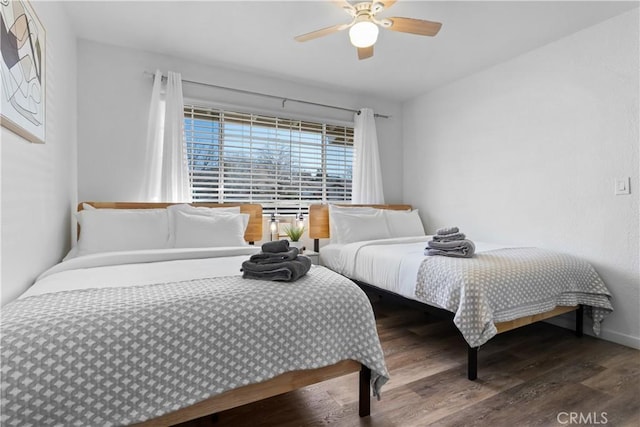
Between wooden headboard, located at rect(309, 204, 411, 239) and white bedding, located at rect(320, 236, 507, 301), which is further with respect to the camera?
wooden headboard, located at rect(309, 204, 411, 239)

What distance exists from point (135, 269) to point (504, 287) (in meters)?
2.22

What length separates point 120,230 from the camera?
2479 mm

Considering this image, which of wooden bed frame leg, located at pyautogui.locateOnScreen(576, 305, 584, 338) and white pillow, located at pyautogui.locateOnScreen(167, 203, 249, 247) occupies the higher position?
white pillow, located at pyautogui.locateOnScreen(167, 203, 249, 247)

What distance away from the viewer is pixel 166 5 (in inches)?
95.2

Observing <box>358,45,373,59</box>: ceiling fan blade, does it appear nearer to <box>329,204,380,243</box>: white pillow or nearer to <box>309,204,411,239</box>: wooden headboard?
<box>329,204,380,243</box>: white pillow

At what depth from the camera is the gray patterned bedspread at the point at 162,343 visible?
38.3 inches

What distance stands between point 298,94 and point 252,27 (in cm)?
123

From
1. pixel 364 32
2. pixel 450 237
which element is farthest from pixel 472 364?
pixel 364 32

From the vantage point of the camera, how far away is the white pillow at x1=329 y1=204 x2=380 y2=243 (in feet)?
11.8

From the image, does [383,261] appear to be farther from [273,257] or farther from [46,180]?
[46,180]

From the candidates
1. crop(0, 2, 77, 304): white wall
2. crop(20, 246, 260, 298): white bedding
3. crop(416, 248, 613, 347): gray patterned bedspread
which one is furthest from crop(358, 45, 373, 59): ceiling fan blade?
crop(0, 2, 77, 304): white wall

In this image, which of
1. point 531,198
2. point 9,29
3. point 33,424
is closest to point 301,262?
point 33,424

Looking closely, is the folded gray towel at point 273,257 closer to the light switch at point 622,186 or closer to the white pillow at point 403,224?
the white pillow at point 403,224

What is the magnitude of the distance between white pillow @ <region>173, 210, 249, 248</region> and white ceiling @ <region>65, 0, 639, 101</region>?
156cm
